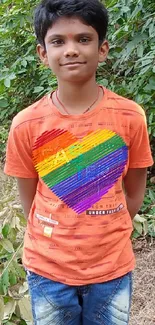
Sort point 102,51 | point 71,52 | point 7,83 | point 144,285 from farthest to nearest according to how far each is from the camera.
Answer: point 7,83 < point 144,285 < point 102,51 < point 71,52

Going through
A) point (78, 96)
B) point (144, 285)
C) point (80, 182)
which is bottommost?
point (144, 285)

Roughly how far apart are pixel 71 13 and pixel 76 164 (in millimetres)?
383

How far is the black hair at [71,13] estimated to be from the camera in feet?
4.48

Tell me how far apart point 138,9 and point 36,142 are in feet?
4.76

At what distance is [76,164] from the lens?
1.41 m

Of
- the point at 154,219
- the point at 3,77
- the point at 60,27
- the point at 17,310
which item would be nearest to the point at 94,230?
the point at 60,27

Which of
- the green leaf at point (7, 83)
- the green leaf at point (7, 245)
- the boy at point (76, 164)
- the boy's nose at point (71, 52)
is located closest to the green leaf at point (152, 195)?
the green leaf at point (7, 83)

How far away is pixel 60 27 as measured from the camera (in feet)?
4.50

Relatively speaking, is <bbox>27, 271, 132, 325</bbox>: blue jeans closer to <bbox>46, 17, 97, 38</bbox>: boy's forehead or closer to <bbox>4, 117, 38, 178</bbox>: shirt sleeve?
<bbox>4, 117, 38, 178</bbox>: shirt sleeve

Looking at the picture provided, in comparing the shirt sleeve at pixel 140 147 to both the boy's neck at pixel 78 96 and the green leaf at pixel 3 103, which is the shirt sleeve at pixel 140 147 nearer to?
the boy's neck at pixel 78 96

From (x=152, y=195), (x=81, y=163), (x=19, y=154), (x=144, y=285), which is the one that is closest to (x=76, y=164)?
(x=81, y=163)

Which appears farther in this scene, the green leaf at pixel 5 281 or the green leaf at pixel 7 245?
the green leaf at pixel 7 245

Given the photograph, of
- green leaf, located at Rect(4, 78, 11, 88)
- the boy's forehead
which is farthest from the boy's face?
green leaf, located at Rect(4, 78, 11, 88)

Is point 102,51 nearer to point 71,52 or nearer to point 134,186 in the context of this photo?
point 71,52
